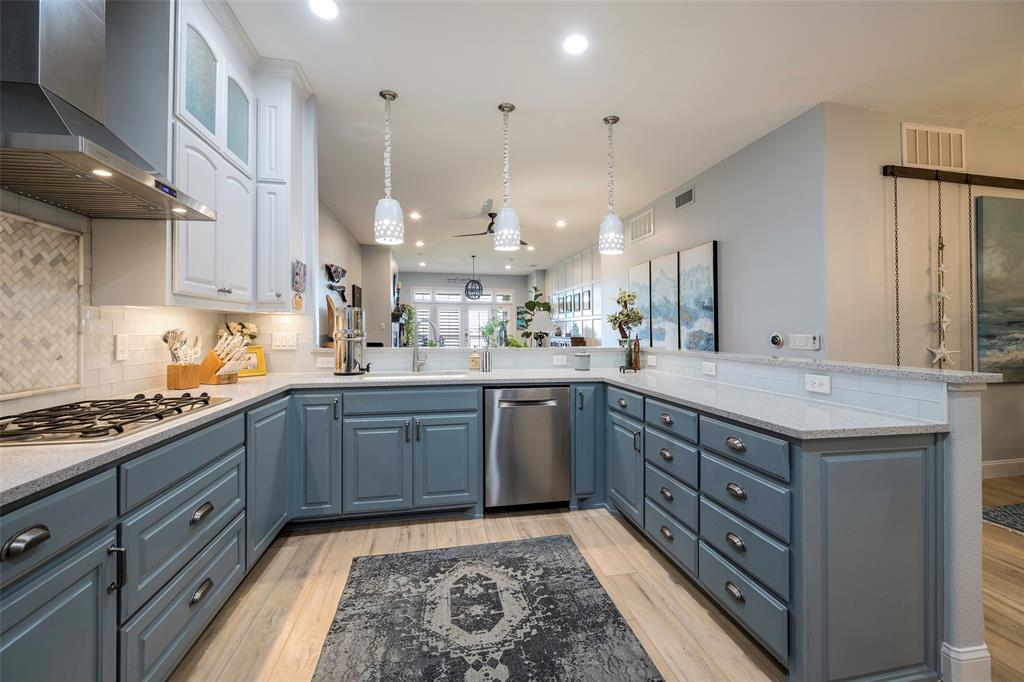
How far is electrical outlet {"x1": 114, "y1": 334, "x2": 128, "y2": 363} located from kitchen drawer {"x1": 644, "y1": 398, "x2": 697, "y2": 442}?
2.57m

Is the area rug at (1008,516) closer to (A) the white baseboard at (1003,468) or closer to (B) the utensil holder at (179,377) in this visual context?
(A) the white baseboard at (1003,468)

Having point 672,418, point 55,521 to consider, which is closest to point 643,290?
point 672,418

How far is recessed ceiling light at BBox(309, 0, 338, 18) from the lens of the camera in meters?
2.02

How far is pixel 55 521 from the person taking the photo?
934mm

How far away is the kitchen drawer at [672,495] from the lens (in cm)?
188

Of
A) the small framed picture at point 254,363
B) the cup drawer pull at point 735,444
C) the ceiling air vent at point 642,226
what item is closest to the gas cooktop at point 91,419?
the small framed picture at point 254,363

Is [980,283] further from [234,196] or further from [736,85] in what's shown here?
[234,196]

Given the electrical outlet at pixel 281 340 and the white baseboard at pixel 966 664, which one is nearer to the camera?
the white baseboard at pixel 966 664

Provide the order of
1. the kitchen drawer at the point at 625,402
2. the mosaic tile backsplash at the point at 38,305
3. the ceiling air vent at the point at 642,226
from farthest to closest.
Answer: the ceiling air vent at the point at 642,226 → the kitchen drawer at the point at 625,402 → the mosaic tile backsplash at the point at 38,305

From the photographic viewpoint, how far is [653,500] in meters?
2.21

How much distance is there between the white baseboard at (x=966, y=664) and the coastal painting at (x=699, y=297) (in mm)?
2804

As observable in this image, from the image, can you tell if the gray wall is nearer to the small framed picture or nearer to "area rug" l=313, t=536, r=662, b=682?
"area rug" l=313, t=536, r=662, b=682

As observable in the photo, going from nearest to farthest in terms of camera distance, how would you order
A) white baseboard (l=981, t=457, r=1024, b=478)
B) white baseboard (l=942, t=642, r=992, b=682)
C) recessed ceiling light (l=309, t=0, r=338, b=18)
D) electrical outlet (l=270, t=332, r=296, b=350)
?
white baseboard (l=942, t=642, r=992, b=682)
recessed ceiling light (l=309, t=0, r=338, b=18)
electrical outlet (l=270, t=332, r=296, b=350)
white baseboard (l=981, t=457, r=1024, b=478)

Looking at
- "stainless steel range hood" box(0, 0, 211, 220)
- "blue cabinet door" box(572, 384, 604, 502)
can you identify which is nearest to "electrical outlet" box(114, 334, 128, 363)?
"stainless steel range hood" box(0, 0, 211, 220)
